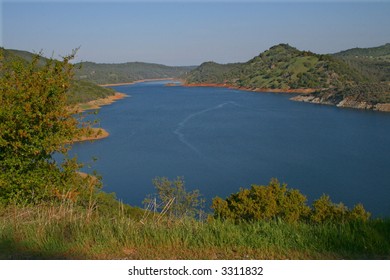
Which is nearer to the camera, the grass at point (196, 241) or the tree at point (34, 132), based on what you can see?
the grass at point (196, 241)

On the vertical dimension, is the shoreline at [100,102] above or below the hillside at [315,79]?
below

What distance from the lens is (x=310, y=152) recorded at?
39312 mm

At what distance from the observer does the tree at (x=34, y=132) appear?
602 centimetres

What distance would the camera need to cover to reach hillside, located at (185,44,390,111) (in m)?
75.8

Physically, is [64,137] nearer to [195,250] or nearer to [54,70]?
[54,70]

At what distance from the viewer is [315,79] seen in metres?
114

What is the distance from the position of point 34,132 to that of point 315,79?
377 ft

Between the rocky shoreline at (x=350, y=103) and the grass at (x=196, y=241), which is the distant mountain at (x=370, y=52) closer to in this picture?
the rocky shoreline at (x=350, y=103)

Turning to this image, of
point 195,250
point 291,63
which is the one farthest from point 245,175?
point 291,63

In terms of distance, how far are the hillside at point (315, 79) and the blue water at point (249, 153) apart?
932 centimetres

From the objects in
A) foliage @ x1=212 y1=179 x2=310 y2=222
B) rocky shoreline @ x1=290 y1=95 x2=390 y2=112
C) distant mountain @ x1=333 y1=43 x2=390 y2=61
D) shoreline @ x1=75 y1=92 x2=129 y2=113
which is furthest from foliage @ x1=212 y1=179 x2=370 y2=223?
distant mountain @ x1=333 y1=43 x2=390 y2=61

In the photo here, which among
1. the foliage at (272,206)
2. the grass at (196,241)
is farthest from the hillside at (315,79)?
the grass at (196,241)

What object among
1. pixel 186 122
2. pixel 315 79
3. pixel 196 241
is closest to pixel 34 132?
pixel 196 241

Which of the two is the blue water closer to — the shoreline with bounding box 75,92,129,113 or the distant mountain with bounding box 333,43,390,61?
the shoreline with bounding box 75,92,129,113
